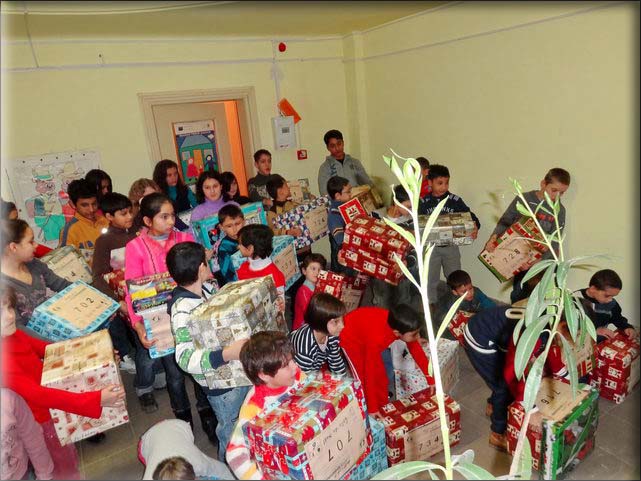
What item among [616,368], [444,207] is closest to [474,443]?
[616,368]

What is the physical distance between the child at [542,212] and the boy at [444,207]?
281 millimetres

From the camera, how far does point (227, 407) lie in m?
2.41

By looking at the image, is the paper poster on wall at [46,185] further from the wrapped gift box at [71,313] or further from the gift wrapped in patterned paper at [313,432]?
the gift wrapped in patterned paper at [313,432]

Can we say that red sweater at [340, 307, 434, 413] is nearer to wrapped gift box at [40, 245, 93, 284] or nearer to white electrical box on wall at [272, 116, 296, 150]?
wrapped gift box at [40, 245, 93, 284]

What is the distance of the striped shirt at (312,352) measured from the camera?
2.72 metres

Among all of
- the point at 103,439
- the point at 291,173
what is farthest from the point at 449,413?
the point at 291,173

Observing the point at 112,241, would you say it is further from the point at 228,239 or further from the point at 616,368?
the point at 616,368

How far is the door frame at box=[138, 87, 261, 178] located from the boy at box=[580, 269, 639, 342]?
383cm

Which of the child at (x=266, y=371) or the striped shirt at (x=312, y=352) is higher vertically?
the child at (x=266, y=371)

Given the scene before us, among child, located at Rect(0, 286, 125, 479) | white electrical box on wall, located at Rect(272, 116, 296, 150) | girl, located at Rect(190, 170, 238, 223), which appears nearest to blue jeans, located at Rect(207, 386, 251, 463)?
child, located at Rect(0, 286, 125, 479)

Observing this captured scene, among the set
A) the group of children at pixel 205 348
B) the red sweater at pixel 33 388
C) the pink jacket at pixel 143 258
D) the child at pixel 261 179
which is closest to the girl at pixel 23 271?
the group of children at pixel 205 348

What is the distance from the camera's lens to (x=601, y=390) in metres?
3.14

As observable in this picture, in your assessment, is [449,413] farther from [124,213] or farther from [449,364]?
[124,213]

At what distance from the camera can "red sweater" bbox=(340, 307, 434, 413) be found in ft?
9.36
